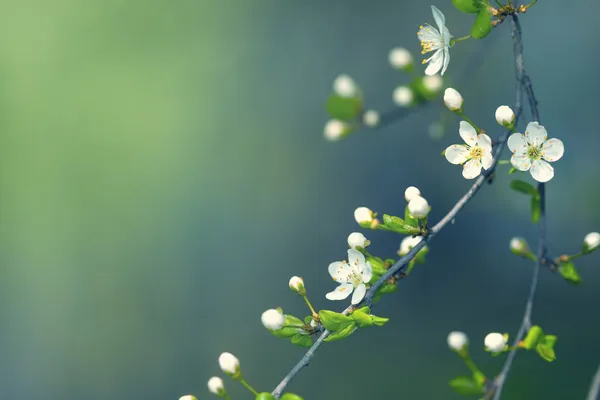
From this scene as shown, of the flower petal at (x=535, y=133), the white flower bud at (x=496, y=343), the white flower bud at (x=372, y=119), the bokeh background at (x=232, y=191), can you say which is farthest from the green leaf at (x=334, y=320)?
the bokeh background at (x=232, y=191)

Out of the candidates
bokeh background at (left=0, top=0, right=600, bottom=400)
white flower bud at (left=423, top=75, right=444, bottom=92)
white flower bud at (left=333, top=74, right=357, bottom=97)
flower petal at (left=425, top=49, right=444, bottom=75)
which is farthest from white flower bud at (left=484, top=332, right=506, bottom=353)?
bokeh background at (left=0, top=0, right=600, bottom=400)

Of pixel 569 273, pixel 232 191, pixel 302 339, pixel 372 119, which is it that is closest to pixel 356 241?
pixel 302 339

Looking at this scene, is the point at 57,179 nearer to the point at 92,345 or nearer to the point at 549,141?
the point at 92,345

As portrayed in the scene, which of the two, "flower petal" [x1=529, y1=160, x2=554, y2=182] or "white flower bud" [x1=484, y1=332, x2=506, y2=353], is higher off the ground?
"flower petal" [x1=529, y1=160, x2=554, y2=182]

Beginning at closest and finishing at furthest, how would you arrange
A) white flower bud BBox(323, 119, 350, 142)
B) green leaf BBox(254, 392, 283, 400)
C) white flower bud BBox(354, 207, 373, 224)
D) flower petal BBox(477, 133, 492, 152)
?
1. green leaf BBox(254, 392, 283, 400)
2. flower petal BBox(477, 133, 492, 152)
3. white flower bud BBox(354, 207, 373, 224)
4. white flower bud BBox(323, 119, 350, 142)

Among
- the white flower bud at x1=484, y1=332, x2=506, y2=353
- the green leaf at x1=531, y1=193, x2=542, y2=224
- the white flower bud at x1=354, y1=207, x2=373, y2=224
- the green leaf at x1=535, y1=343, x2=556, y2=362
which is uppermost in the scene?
the white flower bud at x1=354, y1=207, x2=373, y2=224

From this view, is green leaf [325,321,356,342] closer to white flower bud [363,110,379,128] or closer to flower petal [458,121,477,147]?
flower petal [458,121,477,147]
